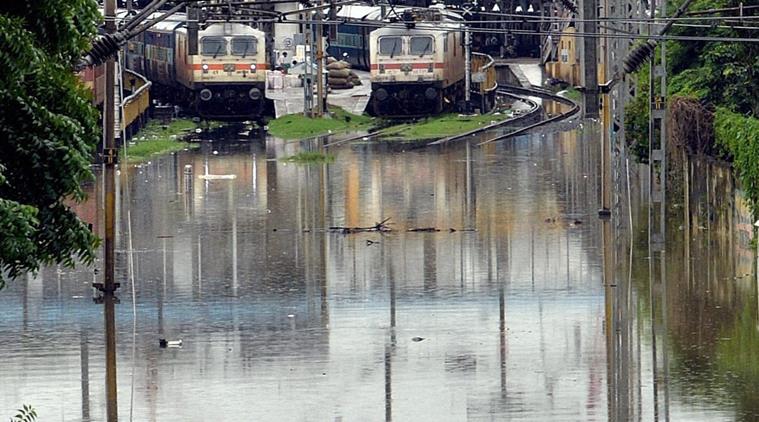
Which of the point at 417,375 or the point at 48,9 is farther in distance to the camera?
the point at 417,375

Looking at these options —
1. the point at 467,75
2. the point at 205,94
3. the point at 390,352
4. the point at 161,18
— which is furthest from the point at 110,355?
the point at 467,75

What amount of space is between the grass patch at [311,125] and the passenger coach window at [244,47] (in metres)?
2.04

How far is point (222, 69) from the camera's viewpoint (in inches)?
1939

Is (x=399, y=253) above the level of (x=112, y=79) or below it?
below

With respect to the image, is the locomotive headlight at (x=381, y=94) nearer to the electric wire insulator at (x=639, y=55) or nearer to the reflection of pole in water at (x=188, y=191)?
the reflection of pole in water at (x=188, y=191)

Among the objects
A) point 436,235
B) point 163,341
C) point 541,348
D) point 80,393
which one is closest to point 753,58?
point 436,235

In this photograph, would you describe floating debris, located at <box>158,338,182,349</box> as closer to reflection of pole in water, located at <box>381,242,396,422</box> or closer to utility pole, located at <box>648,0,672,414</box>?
reflection of pole in water, located at <box>381,242,396,422</box>

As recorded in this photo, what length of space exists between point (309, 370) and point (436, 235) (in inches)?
413

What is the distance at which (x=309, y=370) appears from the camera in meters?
17.5

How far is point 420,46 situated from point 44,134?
38.8 meters

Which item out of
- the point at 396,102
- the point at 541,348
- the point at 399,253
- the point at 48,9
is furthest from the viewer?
the point at 396,102

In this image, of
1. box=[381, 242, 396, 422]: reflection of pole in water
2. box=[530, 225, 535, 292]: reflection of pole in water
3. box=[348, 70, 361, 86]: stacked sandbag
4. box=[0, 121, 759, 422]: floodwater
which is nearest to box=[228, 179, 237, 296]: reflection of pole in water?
box=[0, 121, 759, 422]: floodwater

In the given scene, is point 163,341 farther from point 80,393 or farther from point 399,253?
point 399,253

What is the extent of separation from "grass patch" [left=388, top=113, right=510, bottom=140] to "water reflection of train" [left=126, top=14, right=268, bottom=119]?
450cm
